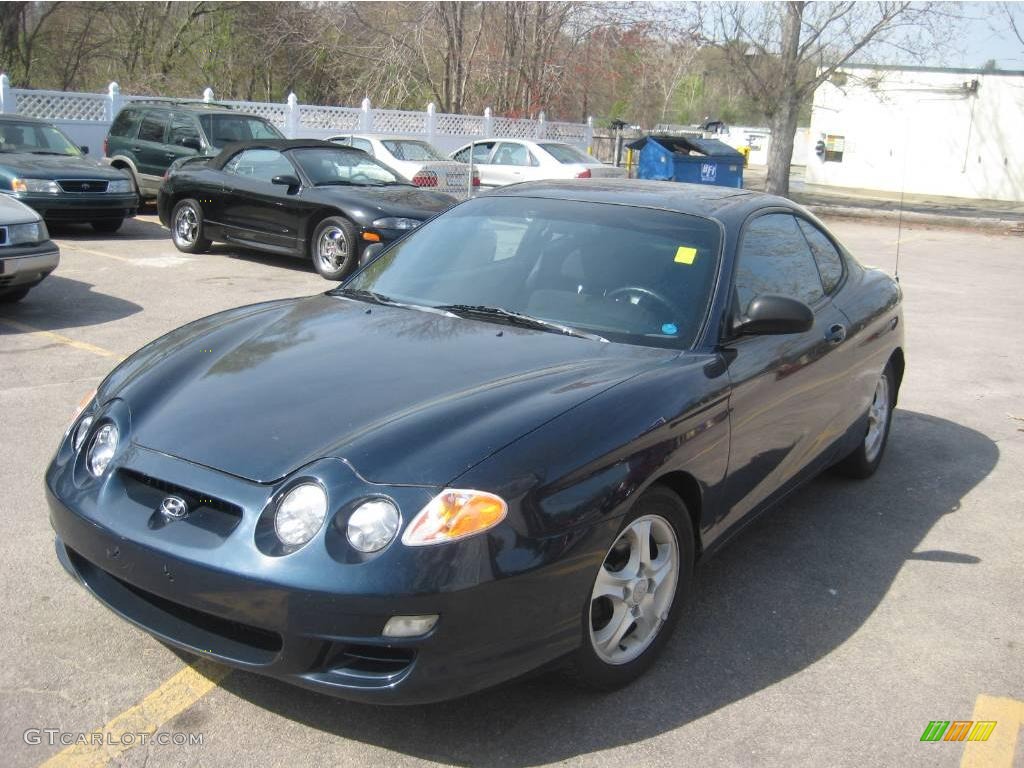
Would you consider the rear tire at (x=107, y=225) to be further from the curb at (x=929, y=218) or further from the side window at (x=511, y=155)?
the curb at (x=929, y=218)

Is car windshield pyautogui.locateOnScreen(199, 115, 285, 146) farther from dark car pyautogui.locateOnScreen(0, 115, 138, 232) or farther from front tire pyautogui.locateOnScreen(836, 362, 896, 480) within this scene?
front tire pyautogui.locateOnScreen(836, 362, 896, 480)

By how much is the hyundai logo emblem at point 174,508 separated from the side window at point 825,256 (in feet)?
10.6

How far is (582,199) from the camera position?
4434 mm

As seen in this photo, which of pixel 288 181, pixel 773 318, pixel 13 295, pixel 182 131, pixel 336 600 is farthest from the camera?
pixel 182 131

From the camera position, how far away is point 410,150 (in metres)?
17.2

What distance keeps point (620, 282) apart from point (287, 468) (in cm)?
170

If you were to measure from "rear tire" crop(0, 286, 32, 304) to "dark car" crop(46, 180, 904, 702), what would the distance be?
204 inches

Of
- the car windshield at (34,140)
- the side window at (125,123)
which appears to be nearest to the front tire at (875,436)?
the car windshield at (34,140)

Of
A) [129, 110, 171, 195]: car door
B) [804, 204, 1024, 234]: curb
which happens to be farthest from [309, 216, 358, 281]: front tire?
[804, 204, 1024, 234]: curb

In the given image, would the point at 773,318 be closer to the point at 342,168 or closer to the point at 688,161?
the point at 342,168

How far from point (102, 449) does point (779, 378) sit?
2.50 meters

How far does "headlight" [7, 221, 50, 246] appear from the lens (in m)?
7.97
